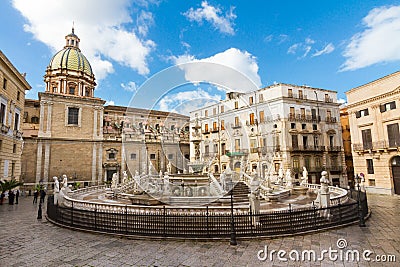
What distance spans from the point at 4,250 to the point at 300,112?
2848cm

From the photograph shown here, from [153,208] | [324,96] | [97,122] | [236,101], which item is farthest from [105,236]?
[324,96]

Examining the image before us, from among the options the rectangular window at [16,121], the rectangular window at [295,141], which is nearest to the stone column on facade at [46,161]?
the rectangular window at [16,121]

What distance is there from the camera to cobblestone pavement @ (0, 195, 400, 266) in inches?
223

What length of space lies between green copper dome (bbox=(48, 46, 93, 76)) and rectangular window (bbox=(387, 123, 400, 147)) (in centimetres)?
4062

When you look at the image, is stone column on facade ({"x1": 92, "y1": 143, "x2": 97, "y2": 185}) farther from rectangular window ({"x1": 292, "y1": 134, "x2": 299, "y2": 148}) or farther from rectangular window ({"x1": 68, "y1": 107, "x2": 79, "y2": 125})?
rectangular window ({"x1": 292, "y1": 134, "x2": 299, "y2": 148})

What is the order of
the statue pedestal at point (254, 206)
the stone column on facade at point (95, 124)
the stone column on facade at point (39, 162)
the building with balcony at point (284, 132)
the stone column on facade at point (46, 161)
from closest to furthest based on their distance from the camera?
the statue pedestal at point (254, 206) < the building with balcony at point (284, 132) < the stone column on facade at point (39, 162) < the stone column on facade at point (46, 161) < the stone column on facade at point (95, 124)

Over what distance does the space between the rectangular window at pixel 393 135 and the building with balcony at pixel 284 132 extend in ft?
27.1

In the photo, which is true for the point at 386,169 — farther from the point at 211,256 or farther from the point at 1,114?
the point at 1,114

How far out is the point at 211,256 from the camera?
19.5ft

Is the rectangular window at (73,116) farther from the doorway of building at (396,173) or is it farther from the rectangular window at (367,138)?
the doorway of building at (396,173)

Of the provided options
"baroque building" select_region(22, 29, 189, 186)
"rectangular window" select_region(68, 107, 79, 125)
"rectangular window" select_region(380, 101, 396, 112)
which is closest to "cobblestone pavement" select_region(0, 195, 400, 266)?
"rectangular window" select_region(380, 101, 396, 112)

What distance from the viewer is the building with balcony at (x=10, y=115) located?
56.4 ft

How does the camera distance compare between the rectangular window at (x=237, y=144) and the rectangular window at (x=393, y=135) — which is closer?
the rectangular window at (x=393, y=135)

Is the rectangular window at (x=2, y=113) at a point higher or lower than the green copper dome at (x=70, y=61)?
lower
